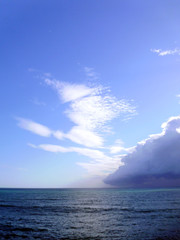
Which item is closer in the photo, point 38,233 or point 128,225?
point 38,233

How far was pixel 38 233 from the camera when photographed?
28.1 m

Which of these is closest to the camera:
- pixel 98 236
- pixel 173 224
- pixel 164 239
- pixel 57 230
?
pixel 164 239

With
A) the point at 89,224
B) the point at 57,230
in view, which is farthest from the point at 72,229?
the point at 89,224

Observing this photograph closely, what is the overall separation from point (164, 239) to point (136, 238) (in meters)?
3.64

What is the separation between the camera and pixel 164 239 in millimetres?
24844

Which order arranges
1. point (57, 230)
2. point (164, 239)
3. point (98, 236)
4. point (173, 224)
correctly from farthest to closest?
1. point (173, 224)
2. point (57, 230)
3. point (98, 236)
4. point (164, 239)

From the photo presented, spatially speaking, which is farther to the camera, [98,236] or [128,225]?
[128,225]

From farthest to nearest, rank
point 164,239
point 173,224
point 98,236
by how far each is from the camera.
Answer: point 173,224 → point 98,236 → point 164,239

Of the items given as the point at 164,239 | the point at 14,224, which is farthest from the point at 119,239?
the point at 14,224

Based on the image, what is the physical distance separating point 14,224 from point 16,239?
33.8ft

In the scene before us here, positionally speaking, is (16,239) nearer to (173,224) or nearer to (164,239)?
(164,239)

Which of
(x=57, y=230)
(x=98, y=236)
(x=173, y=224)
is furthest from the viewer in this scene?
(x=173, y=224)

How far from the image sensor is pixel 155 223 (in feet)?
113

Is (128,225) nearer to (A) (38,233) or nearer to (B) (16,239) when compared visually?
(A) (38,233)
